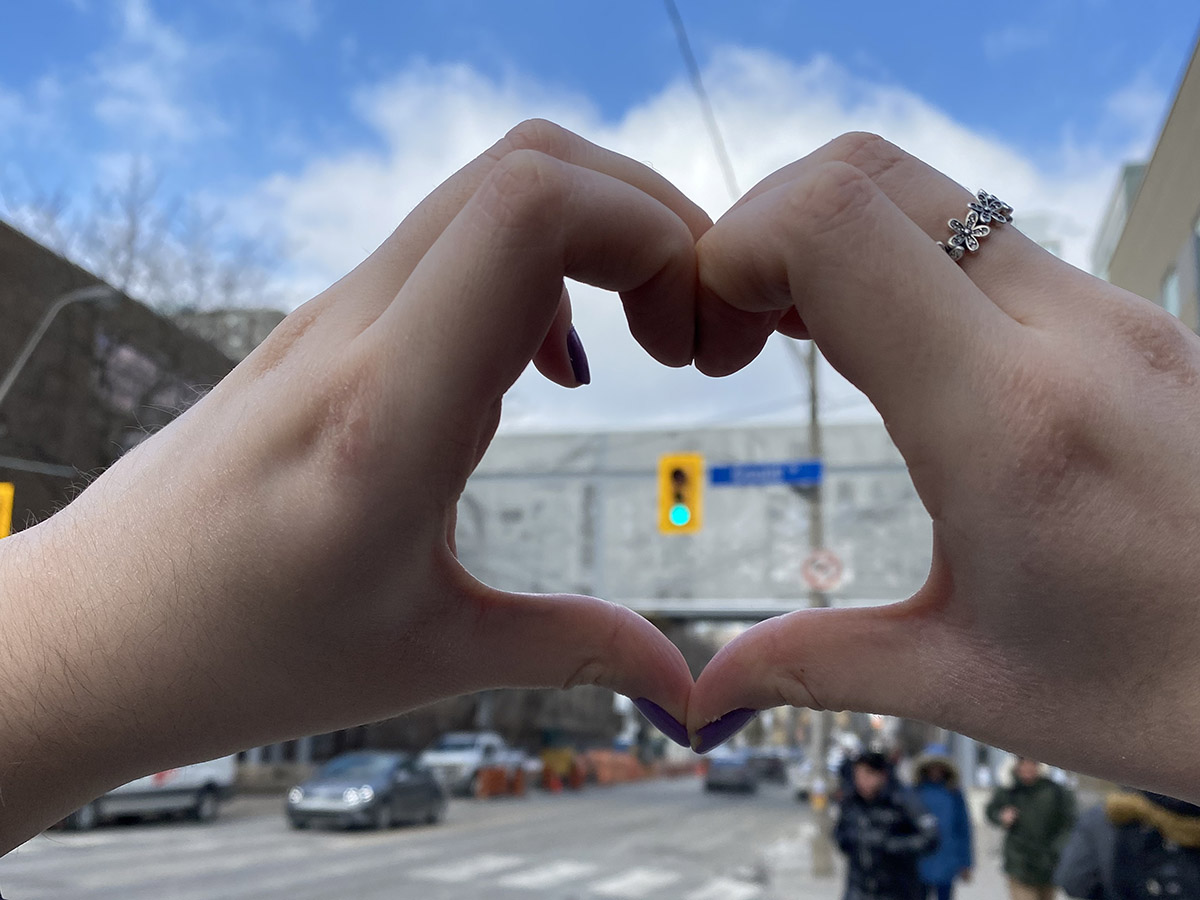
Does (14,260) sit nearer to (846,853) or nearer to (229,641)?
(846,853)

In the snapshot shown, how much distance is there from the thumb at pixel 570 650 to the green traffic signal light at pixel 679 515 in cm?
1112

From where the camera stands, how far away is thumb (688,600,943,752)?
1.00 metres

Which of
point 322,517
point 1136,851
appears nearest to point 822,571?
point 1136,851

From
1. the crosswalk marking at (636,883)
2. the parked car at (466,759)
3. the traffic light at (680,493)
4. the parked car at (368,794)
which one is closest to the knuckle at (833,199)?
the crosswalk marking at (636,883)

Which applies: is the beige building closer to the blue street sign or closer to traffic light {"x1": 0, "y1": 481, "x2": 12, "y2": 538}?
the blue street sign

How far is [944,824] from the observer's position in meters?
6.99

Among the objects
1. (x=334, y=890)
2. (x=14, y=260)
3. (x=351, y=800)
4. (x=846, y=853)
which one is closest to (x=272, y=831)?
(x=351, y=800)

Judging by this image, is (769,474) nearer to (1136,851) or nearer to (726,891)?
(726,891)

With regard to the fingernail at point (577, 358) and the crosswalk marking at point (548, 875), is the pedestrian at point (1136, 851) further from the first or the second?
the crosswalk marking at point (548, 875)

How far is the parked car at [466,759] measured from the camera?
24.1 metres

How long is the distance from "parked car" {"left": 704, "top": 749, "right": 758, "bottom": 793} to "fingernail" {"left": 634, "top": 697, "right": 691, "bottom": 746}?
1213 inches

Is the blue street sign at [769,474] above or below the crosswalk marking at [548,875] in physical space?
above

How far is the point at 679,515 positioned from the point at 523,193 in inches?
456

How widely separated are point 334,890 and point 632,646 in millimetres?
10487
